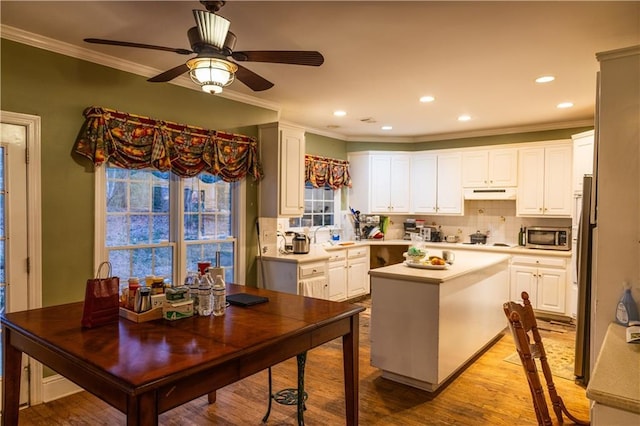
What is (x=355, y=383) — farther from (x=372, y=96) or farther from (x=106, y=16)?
(x=372, y=96)

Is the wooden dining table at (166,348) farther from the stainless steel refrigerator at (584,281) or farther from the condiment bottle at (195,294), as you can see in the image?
the stainless steel refrigerator at (584,281)

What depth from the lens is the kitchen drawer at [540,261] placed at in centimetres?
510

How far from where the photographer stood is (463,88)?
3992mm

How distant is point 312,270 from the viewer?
464 centimetres

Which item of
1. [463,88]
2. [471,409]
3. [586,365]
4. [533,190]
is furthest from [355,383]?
[533,190]

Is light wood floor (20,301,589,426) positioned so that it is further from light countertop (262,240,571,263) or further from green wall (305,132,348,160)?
green wall (305,132,348,160)

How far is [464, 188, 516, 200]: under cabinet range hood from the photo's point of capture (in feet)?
19.0

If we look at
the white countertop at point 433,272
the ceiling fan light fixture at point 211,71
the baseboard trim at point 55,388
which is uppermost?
the ceiling fan light fixture at point 211,71

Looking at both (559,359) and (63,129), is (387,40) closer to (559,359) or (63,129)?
(63,129)

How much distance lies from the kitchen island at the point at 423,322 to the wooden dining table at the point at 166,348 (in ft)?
3.13

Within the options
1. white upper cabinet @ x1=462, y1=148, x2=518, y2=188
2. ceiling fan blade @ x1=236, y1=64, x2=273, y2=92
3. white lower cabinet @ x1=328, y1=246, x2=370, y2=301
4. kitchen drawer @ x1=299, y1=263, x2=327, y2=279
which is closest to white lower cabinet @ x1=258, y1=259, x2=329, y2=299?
kitchen drawer @ x1=299, y1=263, x2=327, y2=279

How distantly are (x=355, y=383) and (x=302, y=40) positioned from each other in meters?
2.28

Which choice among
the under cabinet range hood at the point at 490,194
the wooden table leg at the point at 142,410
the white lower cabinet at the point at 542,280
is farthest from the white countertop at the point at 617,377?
the under cabinet range hood at the point at 490,194

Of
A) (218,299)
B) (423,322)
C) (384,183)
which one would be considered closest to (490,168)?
(384,183)
